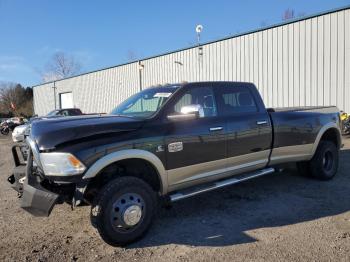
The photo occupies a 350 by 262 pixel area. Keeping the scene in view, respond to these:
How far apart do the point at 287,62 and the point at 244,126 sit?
996 centimetres

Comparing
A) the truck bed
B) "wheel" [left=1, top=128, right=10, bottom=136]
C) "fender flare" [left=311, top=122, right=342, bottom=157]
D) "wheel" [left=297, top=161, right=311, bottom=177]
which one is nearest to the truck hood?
the truck bed

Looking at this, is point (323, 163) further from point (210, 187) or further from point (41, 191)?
point (41, 191)

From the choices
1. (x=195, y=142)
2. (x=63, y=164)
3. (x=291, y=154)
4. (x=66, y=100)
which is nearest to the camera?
(x=63, y=164)

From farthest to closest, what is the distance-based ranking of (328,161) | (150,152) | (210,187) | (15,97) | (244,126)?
(15,97)
(328,161)
(244,126)
(210,187)
(150,152)

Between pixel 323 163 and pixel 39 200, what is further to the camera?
pixel 323 163

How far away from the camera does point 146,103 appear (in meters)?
5.05

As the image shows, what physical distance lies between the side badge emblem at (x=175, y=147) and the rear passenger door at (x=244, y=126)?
2.96ft

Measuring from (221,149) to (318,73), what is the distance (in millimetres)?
9926

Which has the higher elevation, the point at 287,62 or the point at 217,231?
the point at 287,62

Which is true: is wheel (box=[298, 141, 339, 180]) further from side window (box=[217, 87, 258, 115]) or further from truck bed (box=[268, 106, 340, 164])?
side window (box=[217, 87, 258, 115])

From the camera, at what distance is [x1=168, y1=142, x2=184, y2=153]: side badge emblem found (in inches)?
167

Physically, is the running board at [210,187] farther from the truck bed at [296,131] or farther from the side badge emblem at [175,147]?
the side badge emblem at [175,147]

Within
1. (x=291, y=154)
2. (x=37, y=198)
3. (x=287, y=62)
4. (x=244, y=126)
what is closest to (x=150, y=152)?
(x=37, y=198)

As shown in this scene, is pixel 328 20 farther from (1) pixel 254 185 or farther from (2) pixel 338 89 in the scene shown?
(1) pixel 254 185
